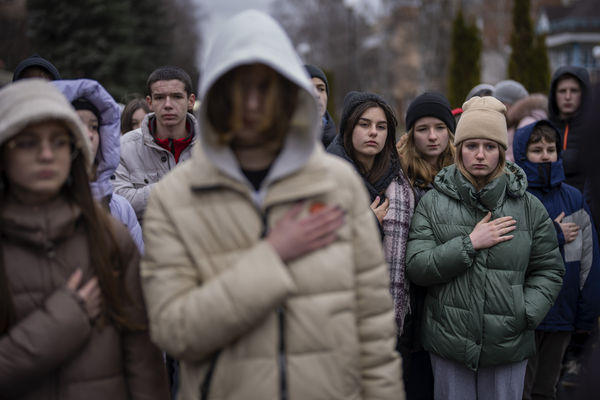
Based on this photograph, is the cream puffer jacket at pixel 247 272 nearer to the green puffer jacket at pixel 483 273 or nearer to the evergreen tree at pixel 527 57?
the green puffer jacket at pixel 483 273

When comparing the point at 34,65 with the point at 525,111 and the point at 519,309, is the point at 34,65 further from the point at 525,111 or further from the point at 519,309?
the point at 525,111

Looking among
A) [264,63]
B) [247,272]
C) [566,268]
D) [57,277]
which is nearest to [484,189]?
[566,268]

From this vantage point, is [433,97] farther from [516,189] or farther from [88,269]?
[88,269]

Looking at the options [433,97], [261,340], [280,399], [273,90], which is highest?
[433,97]

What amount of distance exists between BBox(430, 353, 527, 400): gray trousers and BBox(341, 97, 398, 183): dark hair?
1402 mm

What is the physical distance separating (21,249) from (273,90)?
1175 millimetres

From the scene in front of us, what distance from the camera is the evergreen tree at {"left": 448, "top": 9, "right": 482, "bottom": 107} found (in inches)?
703

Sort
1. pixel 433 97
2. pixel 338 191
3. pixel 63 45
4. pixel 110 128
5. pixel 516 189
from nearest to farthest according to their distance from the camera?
1. pixel 338 191
2. pixel 110 128
3. pixel 516 189
4. pixel 433 97
5. pixel 63 45

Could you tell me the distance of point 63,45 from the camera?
2356 cm

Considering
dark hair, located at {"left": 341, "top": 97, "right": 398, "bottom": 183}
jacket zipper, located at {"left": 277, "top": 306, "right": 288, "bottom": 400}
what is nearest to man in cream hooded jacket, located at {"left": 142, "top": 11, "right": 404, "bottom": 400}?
jacket zipper, located at {"left": 277, "top": 306, "right": 288, "bottom": 400}

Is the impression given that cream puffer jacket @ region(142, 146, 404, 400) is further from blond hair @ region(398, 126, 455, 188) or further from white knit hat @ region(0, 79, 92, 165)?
blond hair @ region(398, 126, 455, 188)

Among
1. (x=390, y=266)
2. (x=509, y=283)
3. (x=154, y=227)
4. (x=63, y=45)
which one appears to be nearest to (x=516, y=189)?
(x=509, y=283)

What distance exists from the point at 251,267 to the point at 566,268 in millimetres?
3490

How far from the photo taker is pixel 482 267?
3.62 metres
